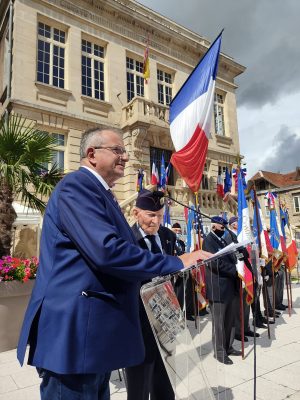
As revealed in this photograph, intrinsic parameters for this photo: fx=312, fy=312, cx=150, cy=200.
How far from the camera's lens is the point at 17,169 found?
5.64m

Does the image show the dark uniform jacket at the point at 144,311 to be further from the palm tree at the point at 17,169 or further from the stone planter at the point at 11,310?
the palm tree at the point at 17,169

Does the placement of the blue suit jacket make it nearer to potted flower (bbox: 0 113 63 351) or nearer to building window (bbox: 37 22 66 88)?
potted flower (bbox: 0 113 63 351)

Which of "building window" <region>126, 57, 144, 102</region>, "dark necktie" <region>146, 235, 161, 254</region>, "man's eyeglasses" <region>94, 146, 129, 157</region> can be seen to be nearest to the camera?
"man's eyeglasses" <region>94, 146, 129, 157</region>

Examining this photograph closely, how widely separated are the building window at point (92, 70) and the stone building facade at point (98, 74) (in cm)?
5

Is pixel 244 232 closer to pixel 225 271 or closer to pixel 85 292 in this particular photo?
pixel 225 271

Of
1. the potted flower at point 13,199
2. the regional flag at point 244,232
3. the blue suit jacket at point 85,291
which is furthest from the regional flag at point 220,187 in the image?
Answer: the blue suit jacket at point 85,291

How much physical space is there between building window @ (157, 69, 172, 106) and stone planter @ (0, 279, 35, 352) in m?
15.0

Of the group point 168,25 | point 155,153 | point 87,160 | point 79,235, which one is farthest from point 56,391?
point 168,25

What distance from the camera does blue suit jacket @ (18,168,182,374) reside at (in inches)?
51.9

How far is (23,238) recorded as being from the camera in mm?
11641

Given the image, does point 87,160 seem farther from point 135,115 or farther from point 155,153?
point 155,153

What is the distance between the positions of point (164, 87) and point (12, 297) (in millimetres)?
15917

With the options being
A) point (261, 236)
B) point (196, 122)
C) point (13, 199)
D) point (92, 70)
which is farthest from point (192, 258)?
point (92, 70)

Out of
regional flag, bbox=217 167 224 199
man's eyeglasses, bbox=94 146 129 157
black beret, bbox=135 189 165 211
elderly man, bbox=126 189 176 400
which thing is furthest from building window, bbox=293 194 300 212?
man's eyeglasses, bbox=94 146 129 157
